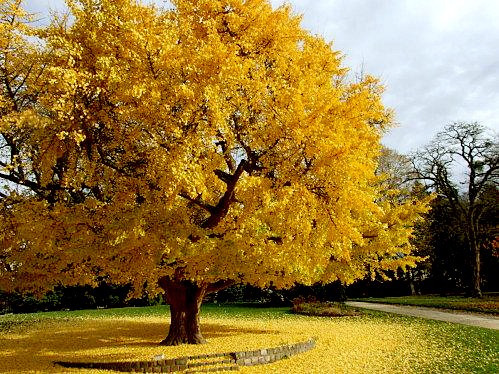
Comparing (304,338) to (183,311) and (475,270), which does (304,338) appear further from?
(475,270)

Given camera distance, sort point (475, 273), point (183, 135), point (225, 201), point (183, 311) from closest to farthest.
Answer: point (183, 135)
point (225, 201)
point (183, 311)
point (475, 273)

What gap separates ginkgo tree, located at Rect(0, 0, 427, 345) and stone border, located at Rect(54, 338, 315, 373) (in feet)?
6.72

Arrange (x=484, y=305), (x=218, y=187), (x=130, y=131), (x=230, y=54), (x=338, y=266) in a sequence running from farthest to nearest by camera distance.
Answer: (x=484, y=305), (x=338, y=266), (x=218, y=187), (x=130, y=131), (x=230, y=54)

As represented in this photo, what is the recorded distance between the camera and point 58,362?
12039 mm

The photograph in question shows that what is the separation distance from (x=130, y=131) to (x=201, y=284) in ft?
17.5

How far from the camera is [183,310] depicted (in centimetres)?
1489

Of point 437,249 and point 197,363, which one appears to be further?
point 437,249

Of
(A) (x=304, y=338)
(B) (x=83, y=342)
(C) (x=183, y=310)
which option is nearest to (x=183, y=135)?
(C) (x=183, y=310)

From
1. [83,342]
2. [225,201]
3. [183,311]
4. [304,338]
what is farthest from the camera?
[83,342]

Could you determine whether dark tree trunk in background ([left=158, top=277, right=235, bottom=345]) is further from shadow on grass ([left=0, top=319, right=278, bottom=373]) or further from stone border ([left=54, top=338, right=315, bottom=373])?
stone border ([left=54, top=338, right=315, bottom=373])

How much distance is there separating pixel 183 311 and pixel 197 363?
3.79 meters

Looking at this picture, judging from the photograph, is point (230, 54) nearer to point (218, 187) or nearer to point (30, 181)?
point (218, 187)

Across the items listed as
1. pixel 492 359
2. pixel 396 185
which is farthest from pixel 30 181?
pixel 396 185

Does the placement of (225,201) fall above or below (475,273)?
above
